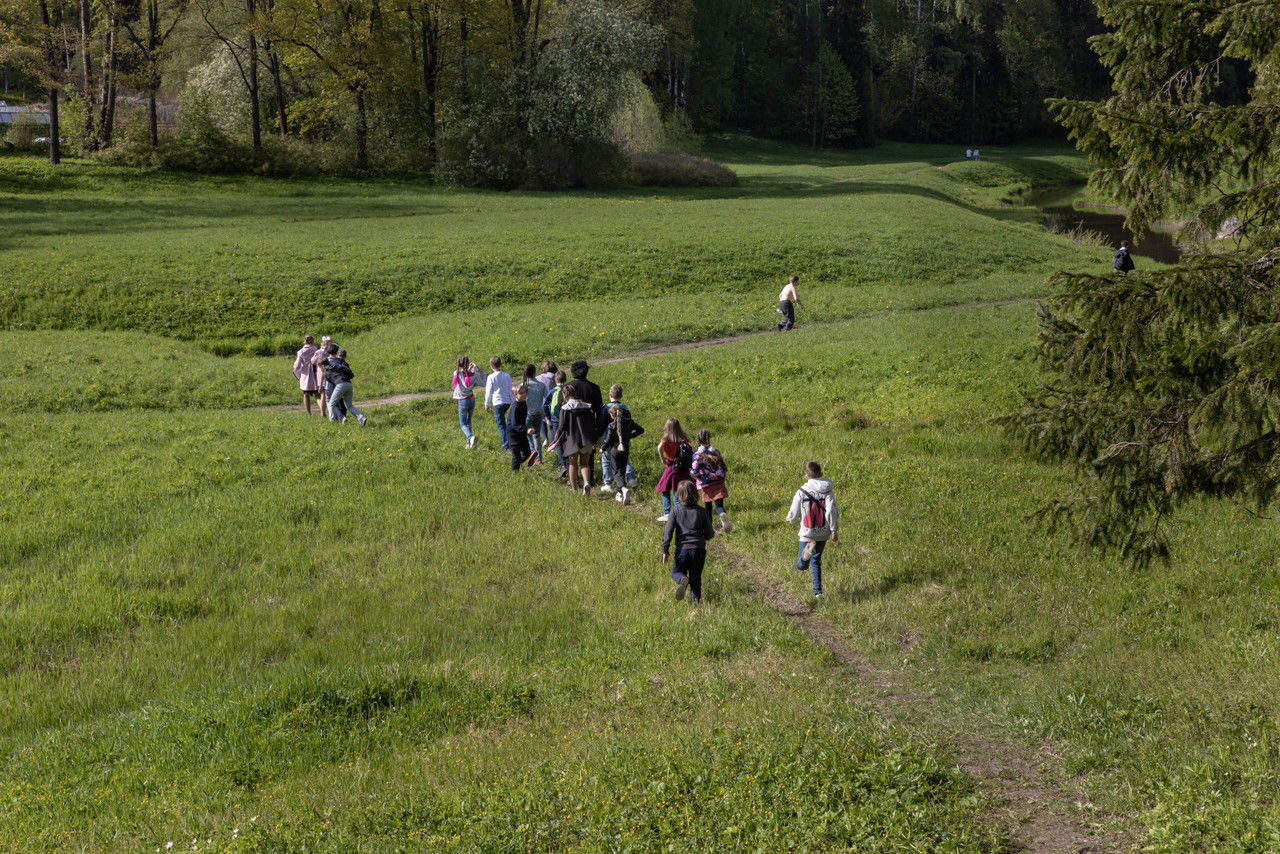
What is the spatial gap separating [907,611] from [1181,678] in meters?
3.24

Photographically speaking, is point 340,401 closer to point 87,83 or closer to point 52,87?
point 52,87

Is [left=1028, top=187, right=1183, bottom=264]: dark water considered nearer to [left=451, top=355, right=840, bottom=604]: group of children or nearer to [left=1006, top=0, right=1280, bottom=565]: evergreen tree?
[left=451, top=355, right=840, bottom=604]: group of children

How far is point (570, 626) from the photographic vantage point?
12.6 metres

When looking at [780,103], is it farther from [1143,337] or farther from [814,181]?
[1143,337]

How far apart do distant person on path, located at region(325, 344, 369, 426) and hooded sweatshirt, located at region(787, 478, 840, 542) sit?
12820mm

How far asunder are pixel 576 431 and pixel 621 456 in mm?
940

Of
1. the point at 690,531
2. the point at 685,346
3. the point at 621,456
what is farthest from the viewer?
the point at 685,346

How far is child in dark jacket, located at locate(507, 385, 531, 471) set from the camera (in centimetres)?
1873

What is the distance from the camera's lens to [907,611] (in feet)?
41.0

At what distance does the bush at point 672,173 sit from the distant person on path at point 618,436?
53.8 m

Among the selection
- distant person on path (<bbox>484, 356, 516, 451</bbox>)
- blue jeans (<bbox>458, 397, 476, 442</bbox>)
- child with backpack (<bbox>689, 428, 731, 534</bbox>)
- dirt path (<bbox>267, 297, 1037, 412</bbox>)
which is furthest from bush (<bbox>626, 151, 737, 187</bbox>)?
child with backpack (<bbox>689, 428, 731, 534</bbox>)

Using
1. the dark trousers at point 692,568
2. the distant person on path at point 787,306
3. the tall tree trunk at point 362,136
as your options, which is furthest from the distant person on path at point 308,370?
the tall tree trunk at point 362,136

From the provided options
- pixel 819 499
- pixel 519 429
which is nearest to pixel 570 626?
pixel 819 499

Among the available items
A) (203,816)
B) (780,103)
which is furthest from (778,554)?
(780,103)
